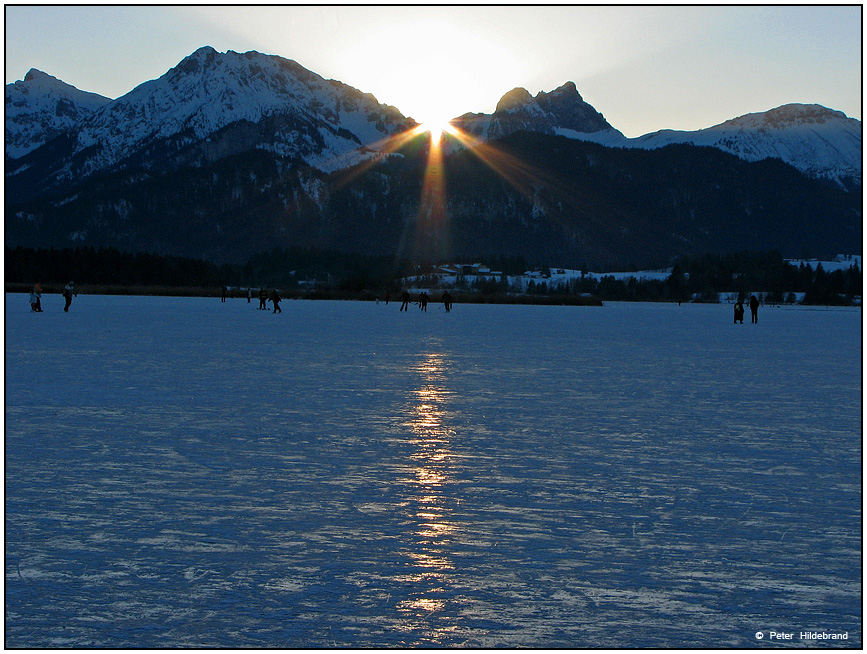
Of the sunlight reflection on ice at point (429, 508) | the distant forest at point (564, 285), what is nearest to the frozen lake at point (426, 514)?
the sunlight reflection on ice at point (429, 508)

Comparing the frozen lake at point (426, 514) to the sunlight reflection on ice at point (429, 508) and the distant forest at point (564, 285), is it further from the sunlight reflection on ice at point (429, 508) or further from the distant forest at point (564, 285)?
the distant forest at point (564, 285)

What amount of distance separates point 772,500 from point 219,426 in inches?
263

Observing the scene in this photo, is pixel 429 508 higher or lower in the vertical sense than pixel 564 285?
lower

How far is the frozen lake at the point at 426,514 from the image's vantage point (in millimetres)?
5074

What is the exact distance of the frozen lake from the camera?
5074 mm

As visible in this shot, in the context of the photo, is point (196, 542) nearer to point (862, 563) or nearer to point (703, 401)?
point (862, 563)

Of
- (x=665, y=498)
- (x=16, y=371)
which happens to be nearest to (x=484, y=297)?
(x=16, y=371)

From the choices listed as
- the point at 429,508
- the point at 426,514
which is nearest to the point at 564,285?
the point at 429,508

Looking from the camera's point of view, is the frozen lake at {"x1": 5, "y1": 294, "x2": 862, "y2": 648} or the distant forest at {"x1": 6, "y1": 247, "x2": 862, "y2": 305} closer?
the frozen lake at {"x1": 5, "y1": 294, "x2": 862, "y2": 648}

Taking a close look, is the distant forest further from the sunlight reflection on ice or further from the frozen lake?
the sunlight reflection on ice

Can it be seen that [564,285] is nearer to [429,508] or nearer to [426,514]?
[429,508]

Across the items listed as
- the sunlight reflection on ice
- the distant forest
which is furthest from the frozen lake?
the distant forest

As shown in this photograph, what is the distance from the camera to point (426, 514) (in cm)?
722

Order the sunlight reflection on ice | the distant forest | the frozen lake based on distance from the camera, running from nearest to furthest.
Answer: the frozen lake < the sunlight reflection on ice < the distant forest
